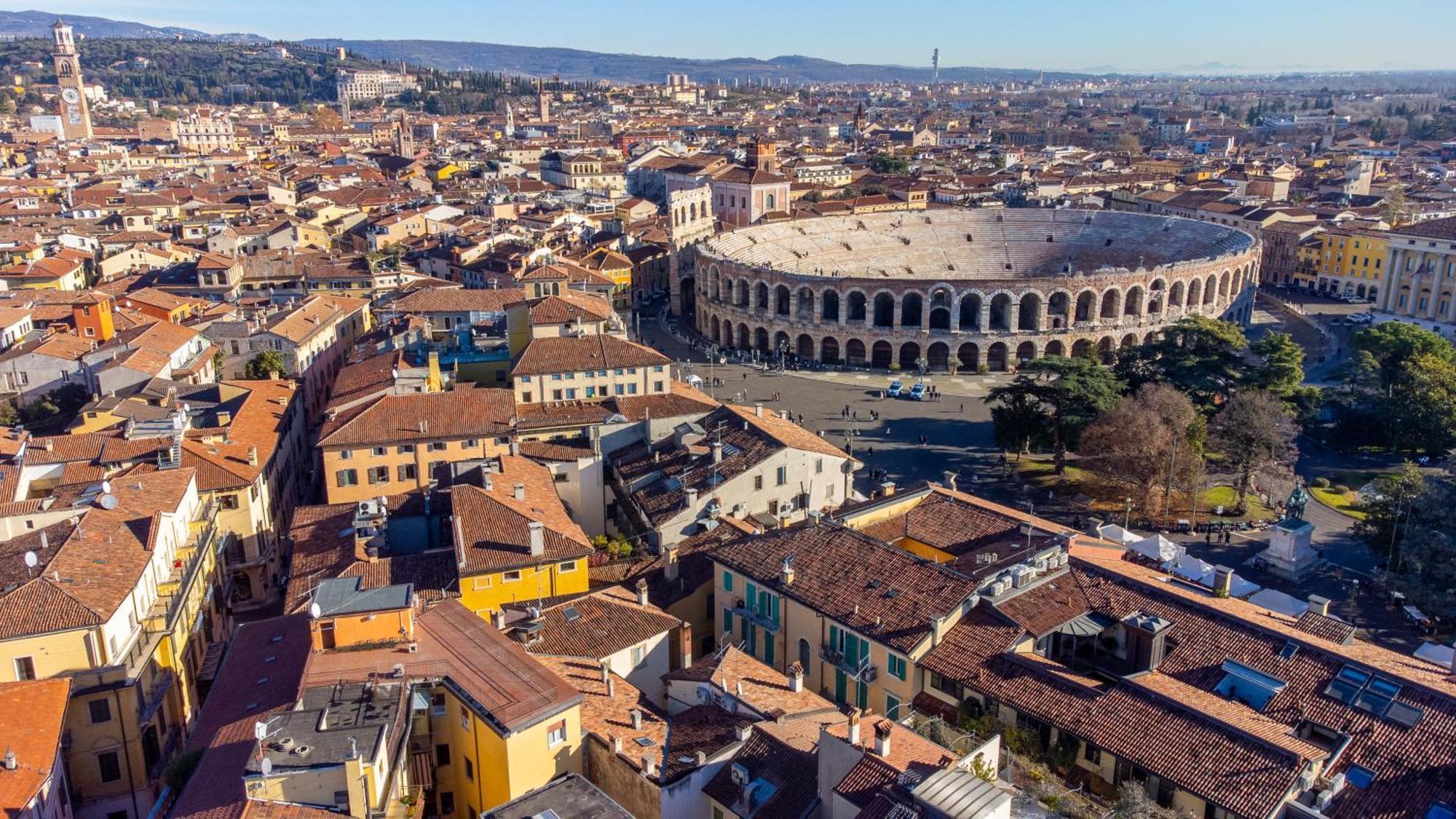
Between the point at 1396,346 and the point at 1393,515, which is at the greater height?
the point at 1396,346

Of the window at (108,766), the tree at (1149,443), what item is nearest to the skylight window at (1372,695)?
the tree at (1149,443)

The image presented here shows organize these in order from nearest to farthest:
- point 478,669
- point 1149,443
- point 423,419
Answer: point 478,669, point 423,419, point 1149,443

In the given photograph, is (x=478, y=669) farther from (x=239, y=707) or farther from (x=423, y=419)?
(x=423, y=419)

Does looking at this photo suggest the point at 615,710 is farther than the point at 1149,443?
No

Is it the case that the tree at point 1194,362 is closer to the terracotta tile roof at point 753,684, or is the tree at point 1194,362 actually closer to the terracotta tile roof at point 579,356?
the terracotta tile roof at point 579,356

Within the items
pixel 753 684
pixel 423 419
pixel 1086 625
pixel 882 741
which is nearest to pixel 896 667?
pixel 753 684

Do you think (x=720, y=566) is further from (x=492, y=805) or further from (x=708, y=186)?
(x=708, y=186)

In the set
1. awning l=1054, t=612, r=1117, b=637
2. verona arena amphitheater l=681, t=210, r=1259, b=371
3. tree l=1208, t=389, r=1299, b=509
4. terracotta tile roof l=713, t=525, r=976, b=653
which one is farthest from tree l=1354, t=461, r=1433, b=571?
verona arena amphitheater l=681, t=210, r=1259, b=371
